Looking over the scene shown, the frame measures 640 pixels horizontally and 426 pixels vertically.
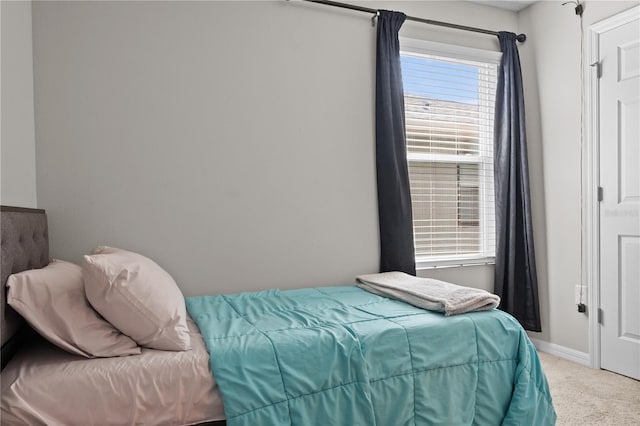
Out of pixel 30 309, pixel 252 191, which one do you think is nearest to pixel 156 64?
pixel 252 191

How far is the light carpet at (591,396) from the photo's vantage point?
2.25m

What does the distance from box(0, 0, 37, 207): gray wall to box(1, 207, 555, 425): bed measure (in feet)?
0.40

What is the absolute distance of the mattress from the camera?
134 cm

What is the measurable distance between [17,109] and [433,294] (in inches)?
79.0

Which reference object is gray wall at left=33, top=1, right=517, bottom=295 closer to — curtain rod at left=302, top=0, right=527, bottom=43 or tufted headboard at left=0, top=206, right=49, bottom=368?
curtain rod at left=302, top=0, right=527, bottom=43

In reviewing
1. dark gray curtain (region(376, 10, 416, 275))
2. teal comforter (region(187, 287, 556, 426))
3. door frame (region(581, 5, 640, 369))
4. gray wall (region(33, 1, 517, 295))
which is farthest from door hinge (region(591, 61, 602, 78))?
teal comforter (region(187, 287, 556, 426))

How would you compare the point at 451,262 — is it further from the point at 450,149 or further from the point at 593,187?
the point at 593,187

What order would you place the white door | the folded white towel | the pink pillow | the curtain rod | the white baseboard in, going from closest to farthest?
the pink pillow → the folded white towel → the white door → the curtain rod → the white baseboard

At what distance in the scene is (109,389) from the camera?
140cm

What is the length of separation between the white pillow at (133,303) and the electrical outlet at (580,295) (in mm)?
2625

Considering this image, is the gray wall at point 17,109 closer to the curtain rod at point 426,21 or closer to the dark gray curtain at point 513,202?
the curtain rod at point 426,21

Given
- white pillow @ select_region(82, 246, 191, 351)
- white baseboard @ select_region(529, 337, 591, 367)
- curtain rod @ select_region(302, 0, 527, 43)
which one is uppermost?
curtain rod @ select_region(302, 0, 527, 43)

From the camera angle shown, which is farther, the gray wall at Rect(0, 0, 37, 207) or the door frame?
the door frame

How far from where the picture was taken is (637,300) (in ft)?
8.90
